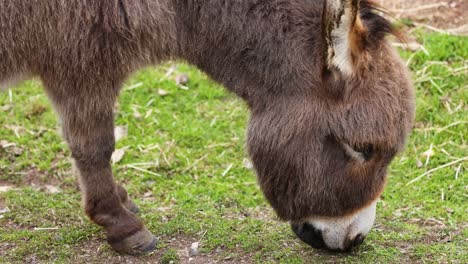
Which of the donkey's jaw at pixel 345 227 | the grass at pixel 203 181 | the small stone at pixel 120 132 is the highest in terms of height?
the donkey's jaw at pixel 345 227

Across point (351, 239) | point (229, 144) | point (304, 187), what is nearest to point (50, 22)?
point (304, 187)

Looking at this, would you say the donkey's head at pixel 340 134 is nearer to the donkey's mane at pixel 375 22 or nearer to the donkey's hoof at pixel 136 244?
the donkey's mane at pixel 375 22

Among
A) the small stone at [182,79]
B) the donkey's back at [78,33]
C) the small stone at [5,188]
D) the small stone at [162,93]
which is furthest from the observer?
the small stone at [182,79]

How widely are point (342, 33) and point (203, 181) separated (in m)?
2.05

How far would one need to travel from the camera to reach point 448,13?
281 inches

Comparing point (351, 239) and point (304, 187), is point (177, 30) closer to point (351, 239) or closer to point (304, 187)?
point (304, 187)

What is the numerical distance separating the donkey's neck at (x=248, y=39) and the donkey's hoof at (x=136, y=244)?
37.7 inches

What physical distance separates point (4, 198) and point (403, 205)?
245cm

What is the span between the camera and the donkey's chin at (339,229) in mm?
4113

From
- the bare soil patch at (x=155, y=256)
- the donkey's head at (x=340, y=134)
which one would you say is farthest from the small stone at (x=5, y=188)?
the donkey's head at (x=340, y=134)

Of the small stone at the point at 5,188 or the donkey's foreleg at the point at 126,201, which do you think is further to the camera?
the small stone at the point at 5,188

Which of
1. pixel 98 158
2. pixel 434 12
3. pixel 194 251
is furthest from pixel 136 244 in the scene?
pixel 434 12

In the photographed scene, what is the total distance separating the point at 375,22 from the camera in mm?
3969

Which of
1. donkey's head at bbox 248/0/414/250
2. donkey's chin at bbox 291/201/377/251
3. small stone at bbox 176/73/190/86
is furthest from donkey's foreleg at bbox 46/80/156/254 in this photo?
small stone at bbox 176/73/190/86
